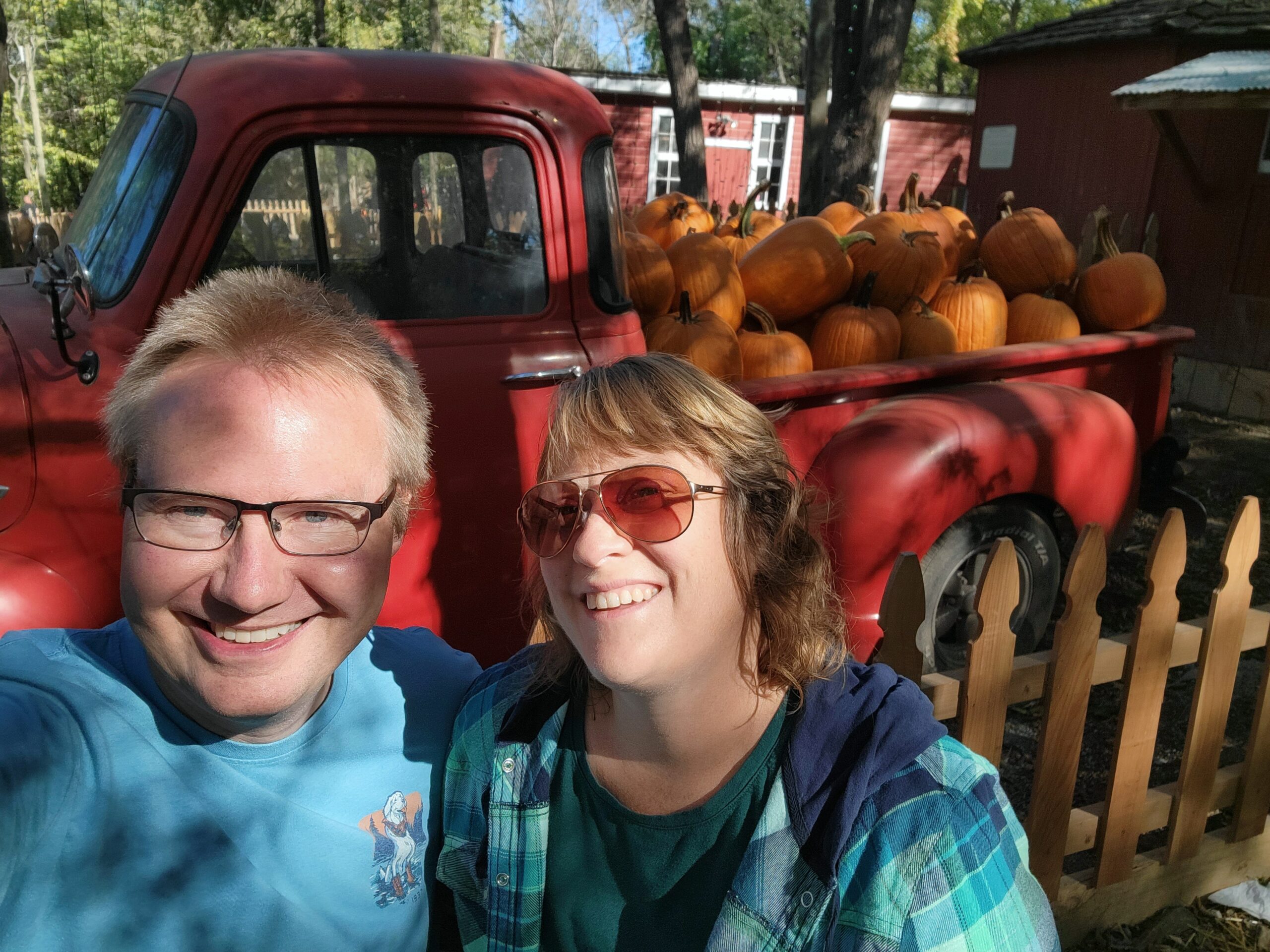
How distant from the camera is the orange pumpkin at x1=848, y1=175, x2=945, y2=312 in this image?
13.6ft

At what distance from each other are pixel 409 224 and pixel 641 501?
72.7 inches

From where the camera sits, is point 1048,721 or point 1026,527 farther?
point 1026,527

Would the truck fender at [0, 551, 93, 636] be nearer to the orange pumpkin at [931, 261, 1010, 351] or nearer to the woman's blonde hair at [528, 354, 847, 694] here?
the woman's blonde hair at [528, 354, 847, 694]

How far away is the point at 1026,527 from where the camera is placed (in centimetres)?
355

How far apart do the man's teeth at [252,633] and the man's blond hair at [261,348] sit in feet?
0.74

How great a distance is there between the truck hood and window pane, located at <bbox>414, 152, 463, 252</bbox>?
1118mm

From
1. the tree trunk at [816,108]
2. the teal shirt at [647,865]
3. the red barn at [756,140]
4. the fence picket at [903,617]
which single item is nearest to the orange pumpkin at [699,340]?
the fence picket at [903,617]

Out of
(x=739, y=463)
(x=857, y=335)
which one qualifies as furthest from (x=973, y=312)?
(x=739, y=463)

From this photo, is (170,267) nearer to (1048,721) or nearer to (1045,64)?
(1048,721)

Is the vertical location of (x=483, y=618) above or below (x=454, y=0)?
below

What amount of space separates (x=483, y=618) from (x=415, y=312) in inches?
38.0

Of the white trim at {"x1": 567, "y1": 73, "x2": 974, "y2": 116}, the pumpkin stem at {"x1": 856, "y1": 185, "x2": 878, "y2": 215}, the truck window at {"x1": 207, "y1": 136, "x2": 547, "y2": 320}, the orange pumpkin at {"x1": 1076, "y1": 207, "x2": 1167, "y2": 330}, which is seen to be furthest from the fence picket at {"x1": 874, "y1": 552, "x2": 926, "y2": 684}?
the white trim at {"x1": 567, "y1": 73, "x2": 974, "y2": 116}

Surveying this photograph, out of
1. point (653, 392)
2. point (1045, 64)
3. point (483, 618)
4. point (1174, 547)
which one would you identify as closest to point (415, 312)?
point (483, 618)

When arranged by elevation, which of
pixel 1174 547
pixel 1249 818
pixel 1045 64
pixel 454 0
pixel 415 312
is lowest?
pixel 1249 818
